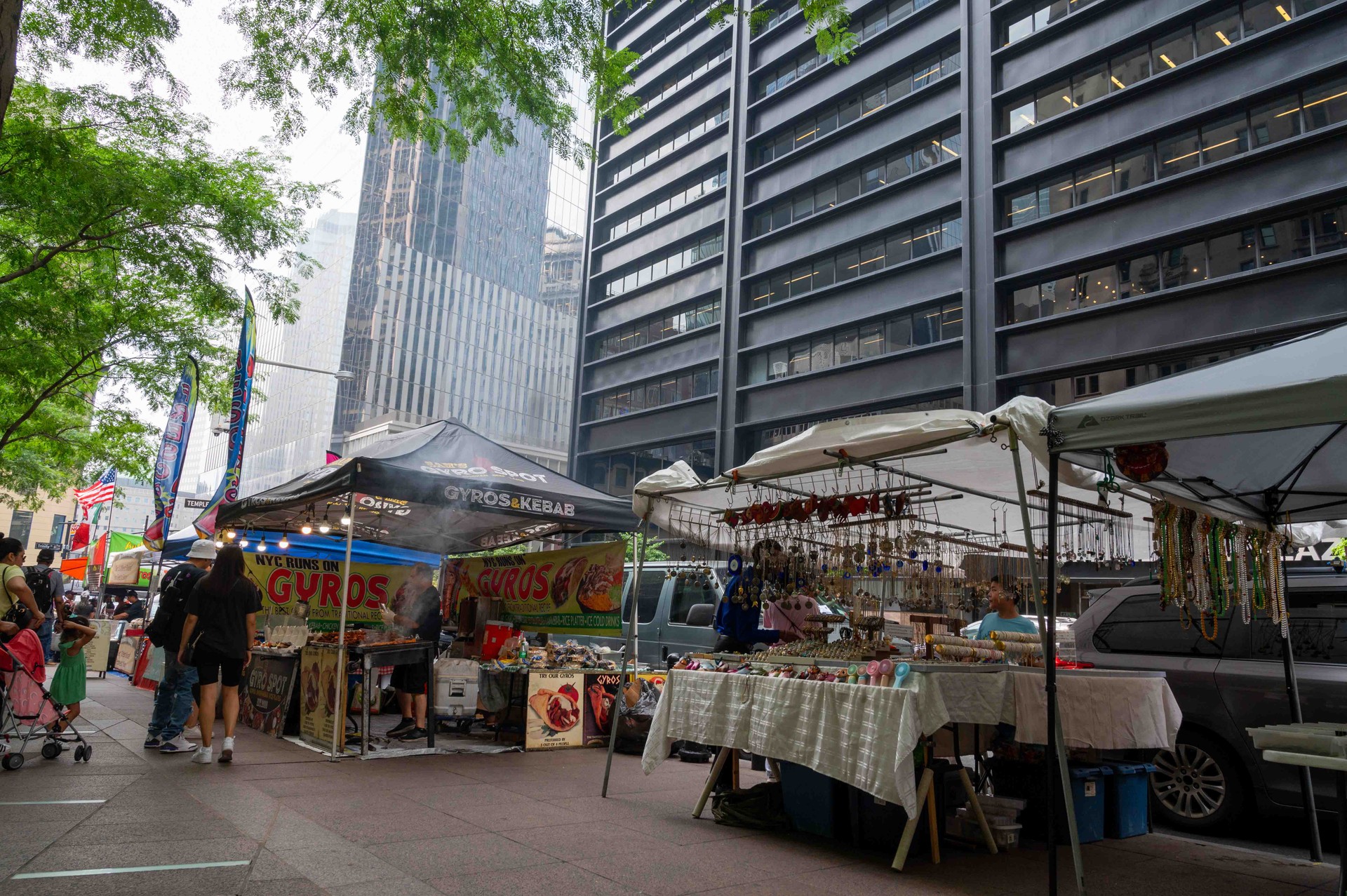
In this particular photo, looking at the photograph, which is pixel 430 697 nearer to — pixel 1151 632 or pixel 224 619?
pixel 224 619

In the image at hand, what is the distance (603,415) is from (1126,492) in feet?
129

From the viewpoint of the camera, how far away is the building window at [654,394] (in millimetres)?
38719

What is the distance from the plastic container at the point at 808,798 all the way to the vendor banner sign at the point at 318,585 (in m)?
7.70

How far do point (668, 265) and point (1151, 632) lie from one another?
122ft

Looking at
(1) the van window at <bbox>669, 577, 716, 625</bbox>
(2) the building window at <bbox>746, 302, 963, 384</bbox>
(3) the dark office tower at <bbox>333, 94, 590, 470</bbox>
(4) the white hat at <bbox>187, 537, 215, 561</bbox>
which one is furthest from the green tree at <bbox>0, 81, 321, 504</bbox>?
(3) the dark office tower at <bbox>333, 94, 590, 470</bbox>

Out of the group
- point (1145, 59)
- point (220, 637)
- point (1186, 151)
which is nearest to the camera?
point (220, 637)

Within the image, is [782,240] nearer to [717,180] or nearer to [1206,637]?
[717,180]

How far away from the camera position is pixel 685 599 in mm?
12109

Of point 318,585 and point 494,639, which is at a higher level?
point 318,585

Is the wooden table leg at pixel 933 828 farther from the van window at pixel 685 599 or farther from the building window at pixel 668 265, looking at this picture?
the building window at pixel 668 265

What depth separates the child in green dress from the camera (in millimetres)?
7684

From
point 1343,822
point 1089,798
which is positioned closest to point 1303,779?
point 1089,798

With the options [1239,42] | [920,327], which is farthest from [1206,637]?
[920,327]

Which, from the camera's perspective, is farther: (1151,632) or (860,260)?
(860,260)
